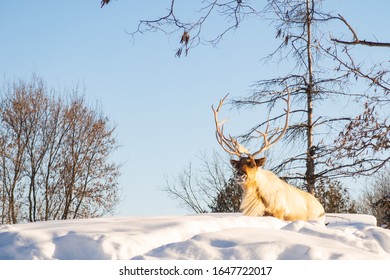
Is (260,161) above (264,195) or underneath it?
above

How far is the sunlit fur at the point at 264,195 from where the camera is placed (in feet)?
25.1

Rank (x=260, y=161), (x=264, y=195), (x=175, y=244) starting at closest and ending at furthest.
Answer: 1. (x=175, y=244)
2. (x=260, y=161)
3. (x=264, y=195)

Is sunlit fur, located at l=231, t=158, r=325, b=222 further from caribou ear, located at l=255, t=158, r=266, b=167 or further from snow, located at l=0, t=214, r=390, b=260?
snow, located at l=0, t=214, r=390, b=260

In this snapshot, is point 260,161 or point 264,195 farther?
point 264,195

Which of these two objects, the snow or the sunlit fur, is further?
the sunlit fur

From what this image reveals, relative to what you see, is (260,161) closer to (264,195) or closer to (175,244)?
(264,195)

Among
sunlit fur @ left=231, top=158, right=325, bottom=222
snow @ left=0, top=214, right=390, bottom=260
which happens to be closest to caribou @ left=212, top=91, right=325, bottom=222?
sunlit fur @ left=231, top=158, right=325, bottom=222

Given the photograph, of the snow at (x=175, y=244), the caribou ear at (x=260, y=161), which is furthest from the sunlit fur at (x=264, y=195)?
the snow at (x=175, y=244)

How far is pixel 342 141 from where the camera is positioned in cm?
815

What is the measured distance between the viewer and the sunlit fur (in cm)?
764

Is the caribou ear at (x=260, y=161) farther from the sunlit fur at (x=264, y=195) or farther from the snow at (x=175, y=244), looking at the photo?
the snow at (x=175, y=244)

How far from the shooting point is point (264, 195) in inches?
310

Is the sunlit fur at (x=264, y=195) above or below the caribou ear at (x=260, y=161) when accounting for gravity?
below

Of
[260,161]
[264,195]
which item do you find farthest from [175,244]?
[264,195]
